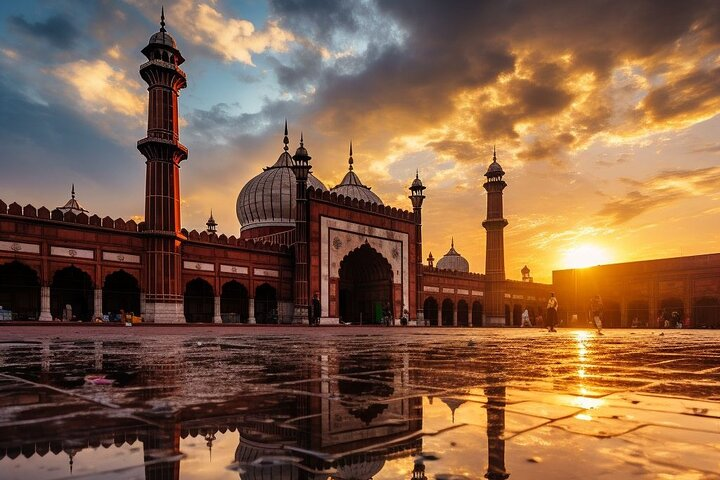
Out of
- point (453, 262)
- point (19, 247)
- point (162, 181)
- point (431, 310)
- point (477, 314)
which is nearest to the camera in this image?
point (19, 247)

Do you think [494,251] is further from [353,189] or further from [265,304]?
[265,304]

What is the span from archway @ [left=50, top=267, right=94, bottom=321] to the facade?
3240cm

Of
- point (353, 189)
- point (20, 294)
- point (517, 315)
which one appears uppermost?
point (353, 189)

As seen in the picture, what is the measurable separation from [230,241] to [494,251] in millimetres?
20444

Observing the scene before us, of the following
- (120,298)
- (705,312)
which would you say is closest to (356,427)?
(120,298)

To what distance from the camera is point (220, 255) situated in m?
22.2

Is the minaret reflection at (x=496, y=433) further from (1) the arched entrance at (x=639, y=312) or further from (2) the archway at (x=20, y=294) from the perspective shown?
(1) the arched entrance at (x=639, y=312)

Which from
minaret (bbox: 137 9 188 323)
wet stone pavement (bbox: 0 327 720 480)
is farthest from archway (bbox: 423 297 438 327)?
wet stone pavement (bbox: 0 327 720 480)

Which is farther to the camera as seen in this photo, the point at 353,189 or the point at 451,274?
the point at 353,189

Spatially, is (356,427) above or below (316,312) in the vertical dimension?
above

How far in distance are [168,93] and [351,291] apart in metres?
14.4

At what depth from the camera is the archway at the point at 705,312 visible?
32750mm

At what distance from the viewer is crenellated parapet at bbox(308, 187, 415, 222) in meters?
24.3

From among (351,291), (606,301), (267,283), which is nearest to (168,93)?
(267,283)
